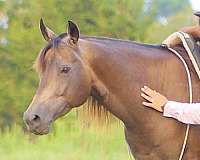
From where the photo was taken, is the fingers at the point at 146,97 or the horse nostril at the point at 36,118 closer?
the horse nostril at the point at 36,118

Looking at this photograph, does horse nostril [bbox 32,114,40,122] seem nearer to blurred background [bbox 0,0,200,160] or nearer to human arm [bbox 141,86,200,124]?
human arm [bbox 141,86,200,124]

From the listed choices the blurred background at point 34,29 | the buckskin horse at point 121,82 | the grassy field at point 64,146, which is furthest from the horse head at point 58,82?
the blurred background at point 34,29

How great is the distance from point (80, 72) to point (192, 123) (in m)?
0.70

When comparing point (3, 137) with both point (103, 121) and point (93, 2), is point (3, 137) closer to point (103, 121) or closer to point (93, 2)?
point (93, 2)

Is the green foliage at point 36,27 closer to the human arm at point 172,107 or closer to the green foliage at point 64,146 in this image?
the green foliage at point 64,146

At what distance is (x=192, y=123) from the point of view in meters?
3.28

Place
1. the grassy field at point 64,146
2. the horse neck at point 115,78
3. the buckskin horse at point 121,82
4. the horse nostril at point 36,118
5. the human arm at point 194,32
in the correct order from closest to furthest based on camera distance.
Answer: the horse nostril at point 36,118 < the buckskin horse at point 121,82 < the horse neck at point 115,78 < the human arm at point 194,32 < the grassy field at point 64,146

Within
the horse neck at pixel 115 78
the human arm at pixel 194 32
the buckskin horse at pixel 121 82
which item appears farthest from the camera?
the human arm at pixel 194 32

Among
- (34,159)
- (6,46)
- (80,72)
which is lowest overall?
(34,159)

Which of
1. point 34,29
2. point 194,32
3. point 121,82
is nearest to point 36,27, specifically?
point 34,29

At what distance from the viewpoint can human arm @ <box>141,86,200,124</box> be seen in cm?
324

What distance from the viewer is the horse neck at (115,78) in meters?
3.30

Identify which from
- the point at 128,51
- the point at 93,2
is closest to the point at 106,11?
the point at 93,2

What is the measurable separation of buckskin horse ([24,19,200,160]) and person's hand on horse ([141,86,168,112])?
36 millimetres
